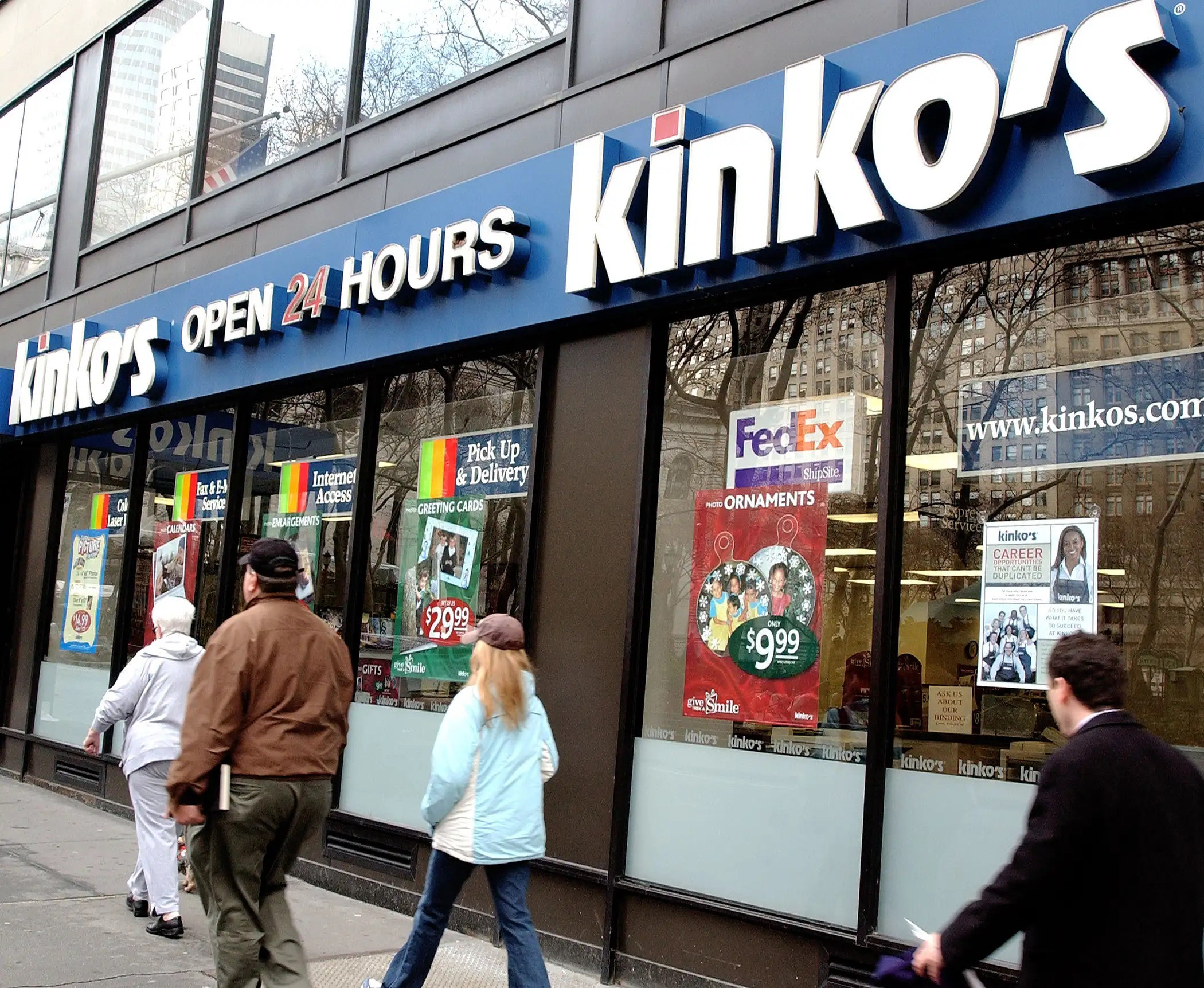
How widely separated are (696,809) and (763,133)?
3.28 m

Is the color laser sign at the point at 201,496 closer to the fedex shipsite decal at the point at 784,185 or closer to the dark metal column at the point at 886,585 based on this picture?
the fedex shipsite decal at the point at 784,185

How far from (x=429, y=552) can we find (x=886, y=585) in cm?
353

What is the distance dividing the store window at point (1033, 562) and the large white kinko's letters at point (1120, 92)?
601mm

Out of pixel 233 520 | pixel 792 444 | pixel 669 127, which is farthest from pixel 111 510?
pixel 792 444

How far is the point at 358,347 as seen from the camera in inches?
337

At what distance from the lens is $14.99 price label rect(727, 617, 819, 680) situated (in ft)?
19.6

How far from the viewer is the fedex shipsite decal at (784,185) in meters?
4.73

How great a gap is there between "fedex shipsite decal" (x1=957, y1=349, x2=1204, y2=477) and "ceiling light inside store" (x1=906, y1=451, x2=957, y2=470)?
0.04 metres

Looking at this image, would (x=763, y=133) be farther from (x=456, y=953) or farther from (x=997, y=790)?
(x=456, y=953)

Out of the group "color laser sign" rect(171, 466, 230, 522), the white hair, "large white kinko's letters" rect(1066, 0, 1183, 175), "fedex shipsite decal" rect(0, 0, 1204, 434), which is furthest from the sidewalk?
"large white kinko's letters" rect(1066, 0, 1183, 175)

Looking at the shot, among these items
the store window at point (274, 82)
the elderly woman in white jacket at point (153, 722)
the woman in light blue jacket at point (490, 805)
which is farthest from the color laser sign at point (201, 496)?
the woman in light blue jacket at point (490, 805)

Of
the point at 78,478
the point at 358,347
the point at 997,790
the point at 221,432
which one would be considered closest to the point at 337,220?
the point at 358,347

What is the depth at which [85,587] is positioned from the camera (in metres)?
12.0

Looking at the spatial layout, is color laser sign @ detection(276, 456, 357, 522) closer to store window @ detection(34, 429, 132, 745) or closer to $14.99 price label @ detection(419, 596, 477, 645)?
$14.99 price label @ detection(419, 596, 477, 645)
